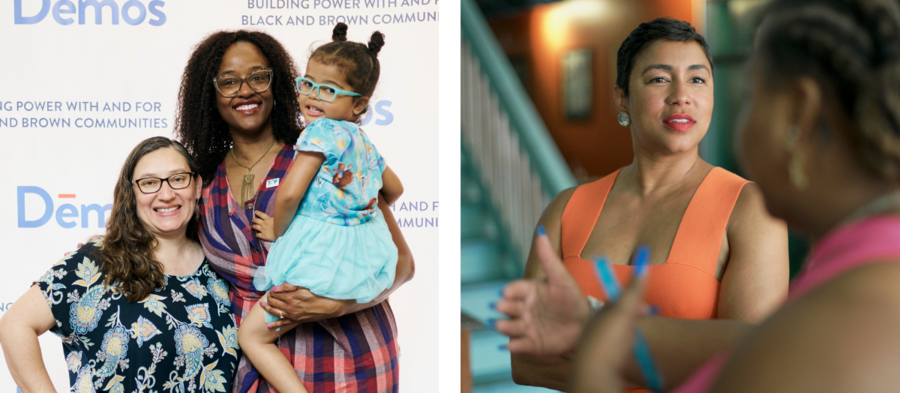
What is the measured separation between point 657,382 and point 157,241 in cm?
180

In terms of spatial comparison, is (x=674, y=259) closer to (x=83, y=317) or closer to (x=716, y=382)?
(x=716, y=382)

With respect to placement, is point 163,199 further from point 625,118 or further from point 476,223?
point 476,223

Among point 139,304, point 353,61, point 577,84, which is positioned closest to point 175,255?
point 139,304

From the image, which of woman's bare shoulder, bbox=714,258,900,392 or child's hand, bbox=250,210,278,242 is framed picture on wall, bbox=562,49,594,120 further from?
woman's bare shoulder, bbox=714,258,900,392

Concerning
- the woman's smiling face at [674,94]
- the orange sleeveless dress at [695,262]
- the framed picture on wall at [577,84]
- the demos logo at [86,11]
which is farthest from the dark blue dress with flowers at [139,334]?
the framed picture on wall at [577,84]

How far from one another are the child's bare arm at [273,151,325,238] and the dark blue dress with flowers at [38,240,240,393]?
414 millimetres

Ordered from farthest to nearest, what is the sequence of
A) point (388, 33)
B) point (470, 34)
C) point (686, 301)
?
point (470, 34) < point (388, 33) < point (686, 301)

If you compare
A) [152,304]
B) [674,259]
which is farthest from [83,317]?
[674,259]

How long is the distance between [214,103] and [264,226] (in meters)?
0.54

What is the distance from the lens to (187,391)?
6.61 ft

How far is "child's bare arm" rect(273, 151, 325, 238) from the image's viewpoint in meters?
2.00

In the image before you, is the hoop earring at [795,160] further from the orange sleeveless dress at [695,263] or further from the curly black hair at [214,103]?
the curly black hair at [214,103]

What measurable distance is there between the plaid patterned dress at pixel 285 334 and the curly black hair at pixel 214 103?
0.08 metres

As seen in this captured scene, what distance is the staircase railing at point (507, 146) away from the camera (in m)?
4.43
